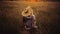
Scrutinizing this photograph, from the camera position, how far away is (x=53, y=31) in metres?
1.13

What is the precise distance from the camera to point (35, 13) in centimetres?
115

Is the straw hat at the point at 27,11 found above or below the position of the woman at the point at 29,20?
above

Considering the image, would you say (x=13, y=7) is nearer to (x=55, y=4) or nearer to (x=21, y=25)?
(x=21, y=25)

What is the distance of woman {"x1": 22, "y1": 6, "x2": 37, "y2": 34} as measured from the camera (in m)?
1.07

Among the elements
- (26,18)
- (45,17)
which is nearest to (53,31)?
(45,17)

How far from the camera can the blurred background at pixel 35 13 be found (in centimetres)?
113

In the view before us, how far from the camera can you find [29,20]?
1072 mm

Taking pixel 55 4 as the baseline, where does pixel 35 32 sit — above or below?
below

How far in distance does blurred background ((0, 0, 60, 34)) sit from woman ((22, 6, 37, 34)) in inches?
2.1

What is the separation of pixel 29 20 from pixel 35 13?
10cm

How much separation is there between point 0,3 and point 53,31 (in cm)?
43

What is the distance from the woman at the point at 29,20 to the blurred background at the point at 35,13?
0.17 feet

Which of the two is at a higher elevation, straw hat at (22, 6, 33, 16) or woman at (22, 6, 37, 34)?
straw hat at (22, 6, 33, 16)

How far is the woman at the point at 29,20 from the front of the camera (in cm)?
107
